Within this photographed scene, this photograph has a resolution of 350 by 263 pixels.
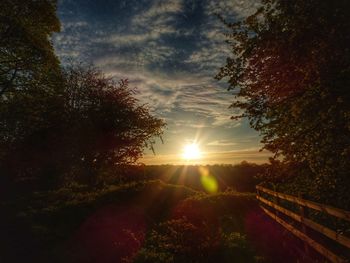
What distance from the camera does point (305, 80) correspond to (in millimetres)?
7512

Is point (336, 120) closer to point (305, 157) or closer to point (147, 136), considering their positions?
point (305, 157)

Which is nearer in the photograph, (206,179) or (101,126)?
(101,126)

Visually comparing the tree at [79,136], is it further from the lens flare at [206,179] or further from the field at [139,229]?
the lens flare at [206,179]

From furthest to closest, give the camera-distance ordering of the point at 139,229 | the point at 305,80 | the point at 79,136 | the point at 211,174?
1. the point at 211,174
2. the point at 79,136
3. the point at 139,229
4. the point at 305,80

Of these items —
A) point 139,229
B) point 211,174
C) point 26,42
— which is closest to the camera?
point 139,229

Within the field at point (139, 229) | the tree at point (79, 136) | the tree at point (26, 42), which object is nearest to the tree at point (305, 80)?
the field at point (139, 229)

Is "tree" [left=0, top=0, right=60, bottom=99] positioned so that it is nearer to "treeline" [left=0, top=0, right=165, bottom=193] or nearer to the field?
"treeline" [left=0, top=0, right=165, bottom=193]

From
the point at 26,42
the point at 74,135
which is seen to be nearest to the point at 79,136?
the point at 74,135

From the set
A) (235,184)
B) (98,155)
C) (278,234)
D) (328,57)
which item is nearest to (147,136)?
(98,155)

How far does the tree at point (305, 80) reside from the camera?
6.48m

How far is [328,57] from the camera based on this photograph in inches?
258

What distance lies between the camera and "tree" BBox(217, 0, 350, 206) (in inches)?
255

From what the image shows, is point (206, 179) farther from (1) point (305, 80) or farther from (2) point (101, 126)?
(1) point (305, 80)

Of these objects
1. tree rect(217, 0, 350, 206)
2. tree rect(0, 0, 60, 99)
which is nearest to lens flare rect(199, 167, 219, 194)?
tree rect(0, 0, 60, 99)
